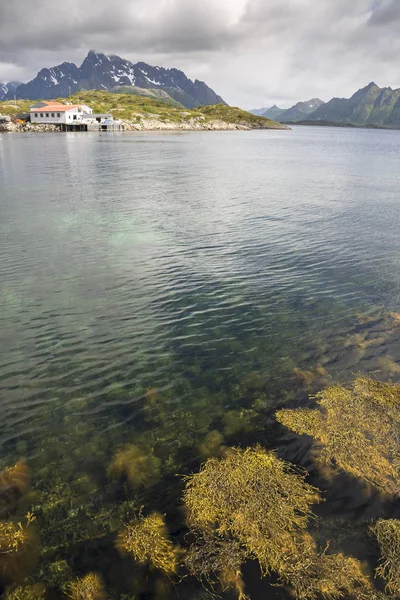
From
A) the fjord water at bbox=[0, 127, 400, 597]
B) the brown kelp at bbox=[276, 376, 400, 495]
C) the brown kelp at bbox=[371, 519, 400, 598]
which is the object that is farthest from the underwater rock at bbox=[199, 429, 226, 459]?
the brown kelp at bbox=[371, 519, 400, 598]

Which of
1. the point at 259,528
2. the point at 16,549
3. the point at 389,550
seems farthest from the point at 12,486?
the point at 389,550

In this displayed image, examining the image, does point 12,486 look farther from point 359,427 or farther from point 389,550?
point 359,427

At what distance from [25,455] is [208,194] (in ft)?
186

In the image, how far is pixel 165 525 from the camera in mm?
11281

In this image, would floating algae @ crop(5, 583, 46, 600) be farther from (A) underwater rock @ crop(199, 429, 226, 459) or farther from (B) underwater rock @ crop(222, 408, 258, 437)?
(B) underwater rock @ crop(222, 408, 258, 437)

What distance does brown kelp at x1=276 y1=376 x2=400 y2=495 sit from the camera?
13.1 meters

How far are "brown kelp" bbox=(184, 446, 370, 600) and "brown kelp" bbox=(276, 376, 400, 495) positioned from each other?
2149 mm

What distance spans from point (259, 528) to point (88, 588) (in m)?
5.22

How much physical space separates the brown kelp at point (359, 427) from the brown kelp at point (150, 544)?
6.60m

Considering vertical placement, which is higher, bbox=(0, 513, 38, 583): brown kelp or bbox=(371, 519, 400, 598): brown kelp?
bbox=(371, 519, 400, 598): brown kelp

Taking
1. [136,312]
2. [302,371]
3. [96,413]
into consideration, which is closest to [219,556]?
[96,413]

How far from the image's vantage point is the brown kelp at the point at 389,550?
31.3 feet

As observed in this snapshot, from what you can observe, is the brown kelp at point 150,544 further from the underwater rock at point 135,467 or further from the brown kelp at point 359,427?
the brown kelp at point 359,427

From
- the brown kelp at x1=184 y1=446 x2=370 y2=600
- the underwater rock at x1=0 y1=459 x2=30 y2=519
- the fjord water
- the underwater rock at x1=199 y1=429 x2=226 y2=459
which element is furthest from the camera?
the underwater rock at x1=199 y1=429 x2=226 y2=459
